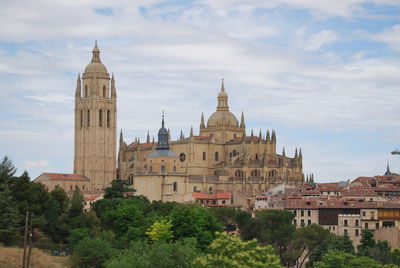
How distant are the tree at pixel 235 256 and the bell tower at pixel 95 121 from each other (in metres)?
81.9

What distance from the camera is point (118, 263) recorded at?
2055 inches

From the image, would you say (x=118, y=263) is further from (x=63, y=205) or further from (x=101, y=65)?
(x=101, y=65)

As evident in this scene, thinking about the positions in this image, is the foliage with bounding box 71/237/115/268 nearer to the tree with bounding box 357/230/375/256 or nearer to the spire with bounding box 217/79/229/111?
the tree with bounding box 357/230/375/256

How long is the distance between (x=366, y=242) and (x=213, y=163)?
5194 centimetres

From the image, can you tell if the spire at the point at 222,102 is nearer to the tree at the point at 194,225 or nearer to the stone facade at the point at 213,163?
the stone facade at the point at 213,163

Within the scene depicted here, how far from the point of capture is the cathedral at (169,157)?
114m

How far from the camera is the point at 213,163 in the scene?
126 metres

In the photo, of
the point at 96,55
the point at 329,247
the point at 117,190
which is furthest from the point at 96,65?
the point at 329,247

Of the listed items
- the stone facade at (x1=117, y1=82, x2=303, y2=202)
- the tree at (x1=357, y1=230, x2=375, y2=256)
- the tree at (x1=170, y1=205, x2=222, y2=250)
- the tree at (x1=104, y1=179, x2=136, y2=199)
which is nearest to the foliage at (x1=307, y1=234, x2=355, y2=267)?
the tree at (x1=357, y1=230, x2=375, y2=256)

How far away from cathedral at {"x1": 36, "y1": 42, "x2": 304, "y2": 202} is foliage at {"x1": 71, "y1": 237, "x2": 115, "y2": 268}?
145ft

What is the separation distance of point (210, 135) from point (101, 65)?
18008 mm

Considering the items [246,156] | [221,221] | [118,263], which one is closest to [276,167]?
[246,156]

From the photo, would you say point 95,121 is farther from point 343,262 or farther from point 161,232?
point 343,262

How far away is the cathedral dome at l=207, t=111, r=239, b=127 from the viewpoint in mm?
129825
